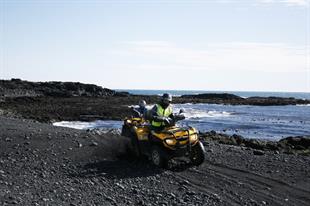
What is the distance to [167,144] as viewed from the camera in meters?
13.0

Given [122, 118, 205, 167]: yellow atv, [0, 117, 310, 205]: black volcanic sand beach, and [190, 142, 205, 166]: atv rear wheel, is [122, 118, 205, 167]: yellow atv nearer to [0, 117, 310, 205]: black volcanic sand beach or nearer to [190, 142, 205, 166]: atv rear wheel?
[190, 142, 205, 166]: atv rear wheel

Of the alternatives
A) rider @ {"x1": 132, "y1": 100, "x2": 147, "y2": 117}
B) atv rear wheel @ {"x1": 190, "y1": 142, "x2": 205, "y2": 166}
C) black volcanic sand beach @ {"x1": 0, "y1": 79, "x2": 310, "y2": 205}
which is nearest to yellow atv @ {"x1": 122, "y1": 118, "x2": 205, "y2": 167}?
atv rear wheel @ {"x1": 190, "y1": 142, "x2": 205, "y2": 166}

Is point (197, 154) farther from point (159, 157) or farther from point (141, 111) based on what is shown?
point (141, 111)

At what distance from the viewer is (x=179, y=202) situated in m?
10.4

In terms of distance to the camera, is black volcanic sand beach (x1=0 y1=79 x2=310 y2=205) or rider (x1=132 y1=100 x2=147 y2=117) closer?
black volcanic sand beach (x1=0 y1=79 x2=310 y2=205)

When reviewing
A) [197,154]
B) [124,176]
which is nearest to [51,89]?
[197,154]

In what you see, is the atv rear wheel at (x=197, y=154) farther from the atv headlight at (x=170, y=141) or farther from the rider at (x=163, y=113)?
the rider at (x=163, y=113)

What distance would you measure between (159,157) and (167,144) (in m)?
0.50

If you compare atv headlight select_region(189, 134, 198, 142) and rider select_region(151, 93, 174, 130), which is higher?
rider select_region(151, 93, 174, 130)

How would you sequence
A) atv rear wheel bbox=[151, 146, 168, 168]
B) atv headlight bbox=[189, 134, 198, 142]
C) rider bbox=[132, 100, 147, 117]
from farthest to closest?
rider bbox=[132, 100, 147, 117]
atv headlight bbox=[189, 134, 198, 142]
atv rear wheel bbox=[151, 146, 168, 168]

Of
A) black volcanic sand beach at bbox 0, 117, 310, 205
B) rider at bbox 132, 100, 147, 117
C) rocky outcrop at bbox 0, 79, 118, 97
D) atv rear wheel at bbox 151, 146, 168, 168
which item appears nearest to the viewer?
black volcanic sand beach at bbox 0, 117, 310, 205

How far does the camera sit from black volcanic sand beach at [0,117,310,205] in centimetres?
1052

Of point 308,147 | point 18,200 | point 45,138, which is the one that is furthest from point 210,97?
point 18,200

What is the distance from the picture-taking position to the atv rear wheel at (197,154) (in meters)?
13.6
